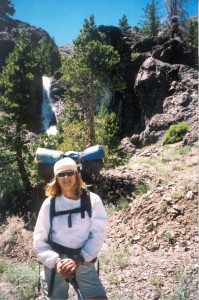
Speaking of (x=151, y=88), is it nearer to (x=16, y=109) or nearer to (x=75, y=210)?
(x=16, y=109)

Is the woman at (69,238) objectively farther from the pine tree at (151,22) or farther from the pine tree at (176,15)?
the pine tree at (151,22)

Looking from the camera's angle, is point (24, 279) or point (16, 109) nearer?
point (24, 279)

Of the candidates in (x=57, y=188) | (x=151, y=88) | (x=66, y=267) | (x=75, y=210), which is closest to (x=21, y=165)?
(x=57, y=188)

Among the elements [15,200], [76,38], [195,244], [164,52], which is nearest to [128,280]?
[195,244]

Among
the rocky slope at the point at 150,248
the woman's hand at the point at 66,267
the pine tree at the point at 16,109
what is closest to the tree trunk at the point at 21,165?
the pine tree at the point at 16,109

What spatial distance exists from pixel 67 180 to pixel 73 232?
63cm

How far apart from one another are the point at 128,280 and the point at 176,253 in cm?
127

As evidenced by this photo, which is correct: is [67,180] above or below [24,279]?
above

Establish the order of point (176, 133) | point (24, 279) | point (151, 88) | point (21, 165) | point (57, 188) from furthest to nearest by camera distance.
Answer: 1. point (151, 88)
2. point (176, 133)
3. point (21, 165)
4. point (24, 279)
5. point (57, 188)

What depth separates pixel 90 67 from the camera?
21891 millimetres

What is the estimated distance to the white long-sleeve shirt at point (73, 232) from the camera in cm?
373

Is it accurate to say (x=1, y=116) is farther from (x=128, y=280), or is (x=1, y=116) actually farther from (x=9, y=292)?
(x=128, y=280)

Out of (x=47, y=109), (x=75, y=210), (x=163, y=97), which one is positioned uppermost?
(x=47, y=109)

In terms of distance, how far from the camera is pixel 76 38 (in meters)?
24.6
